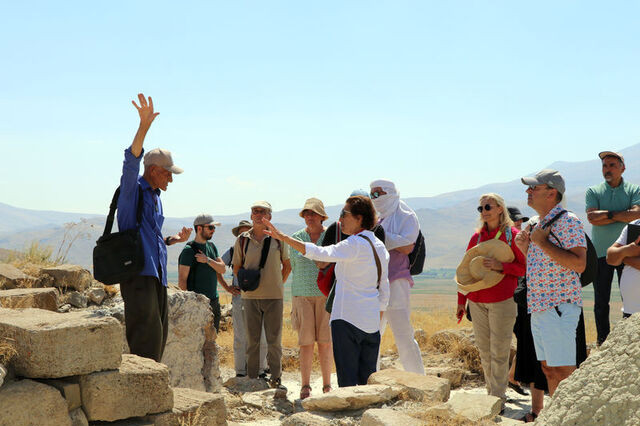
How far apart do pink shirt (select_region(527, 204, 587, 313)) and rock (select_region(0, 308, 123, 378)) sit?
3326 mm

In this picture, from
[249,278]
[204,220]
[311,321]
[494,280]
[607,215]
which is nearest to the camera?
[494,280]

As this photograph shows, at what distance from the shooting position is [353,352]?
17.9ft

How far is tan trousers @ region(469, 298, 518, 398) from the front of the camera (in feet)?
21.7

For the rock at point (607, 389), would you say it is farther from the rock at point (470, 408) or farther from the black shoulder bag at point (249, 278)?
the black shoulder bag at point (249, 278)

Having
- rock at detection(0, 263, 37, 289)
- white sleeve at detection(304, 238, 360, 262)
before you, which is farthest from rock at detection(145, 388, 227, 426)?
rock at detection(0, 263, 37, 289)

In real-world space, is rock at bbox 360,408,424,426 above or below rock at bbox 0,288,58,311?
below

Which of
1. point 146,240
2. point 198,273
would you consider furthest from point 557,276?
point 198,273

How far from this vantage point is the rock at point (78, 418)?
424cm

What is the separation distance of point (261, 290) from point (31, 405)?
4.39m

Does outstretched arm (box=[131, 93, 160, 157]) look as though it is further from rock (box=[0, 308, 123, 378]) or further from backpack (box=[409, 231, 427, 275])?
backpack (box=[409, 231, 427, 275])

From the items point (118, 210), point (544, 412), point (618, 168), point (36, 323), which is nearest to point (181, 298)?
point (118, 210)

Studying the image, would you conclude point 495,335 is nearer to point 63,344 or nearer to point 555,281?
point 555,281

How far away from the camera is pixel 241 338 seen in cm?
925

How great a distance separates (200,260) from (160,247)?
3378mm
